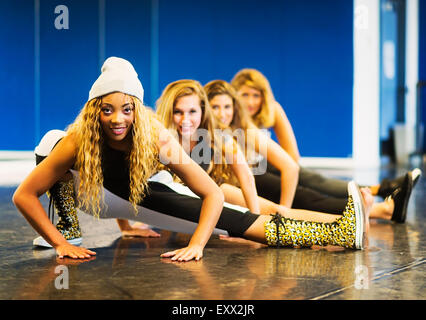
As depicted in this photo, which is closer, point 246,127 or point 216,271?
point 216,271

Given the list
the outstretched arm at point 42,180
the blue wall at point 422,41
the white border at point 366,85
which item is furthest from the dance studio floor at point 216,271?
the blue wall at point 422,41

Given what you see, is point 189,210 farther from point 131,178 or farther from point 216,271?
point 216,271

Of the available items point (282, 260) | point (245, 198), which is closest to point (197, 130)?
point (245, 198)

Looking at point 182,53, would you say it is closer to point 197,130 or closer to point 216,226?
point 197,130

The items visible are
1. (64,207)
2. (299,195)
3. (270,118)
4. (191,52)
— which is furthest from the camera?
(191,52)

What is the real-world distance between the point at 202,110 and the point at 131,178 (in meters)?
0.58

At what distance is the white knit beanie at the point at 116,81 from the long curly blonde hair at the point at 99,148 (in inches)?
1.0

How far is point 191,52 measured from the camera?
21.7 feet

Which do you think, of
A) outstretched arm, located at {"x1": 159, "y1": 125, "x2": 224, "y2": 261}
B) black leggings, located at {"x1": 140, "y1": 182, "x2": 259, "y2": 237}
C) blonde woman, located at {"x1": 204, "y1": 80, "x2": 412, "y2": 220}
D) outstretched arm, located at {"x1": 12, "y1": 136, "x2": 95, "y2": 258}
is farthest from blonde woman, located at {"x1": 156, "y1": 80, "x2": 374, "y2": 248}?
outstretched arm, located at {"x1": 12, "y1": 136, "x2": 95, "y2": 258}

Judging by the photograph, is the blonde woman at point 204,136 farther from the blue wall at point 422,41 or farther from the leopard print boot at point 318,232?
the blue wall at point 422,41

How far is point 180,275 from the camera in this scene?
5.45 ft

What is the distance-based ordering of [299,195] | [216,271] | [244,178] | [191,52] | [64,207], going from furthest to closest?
1. [191,52]
2. [299,195]
3. [244,178]
4. [64,207]
5. [216,271]

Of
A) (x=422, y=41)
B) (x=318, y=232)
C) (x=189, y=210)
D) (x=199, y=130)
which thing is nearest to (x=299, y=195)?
Result: (x=199, y=130)
